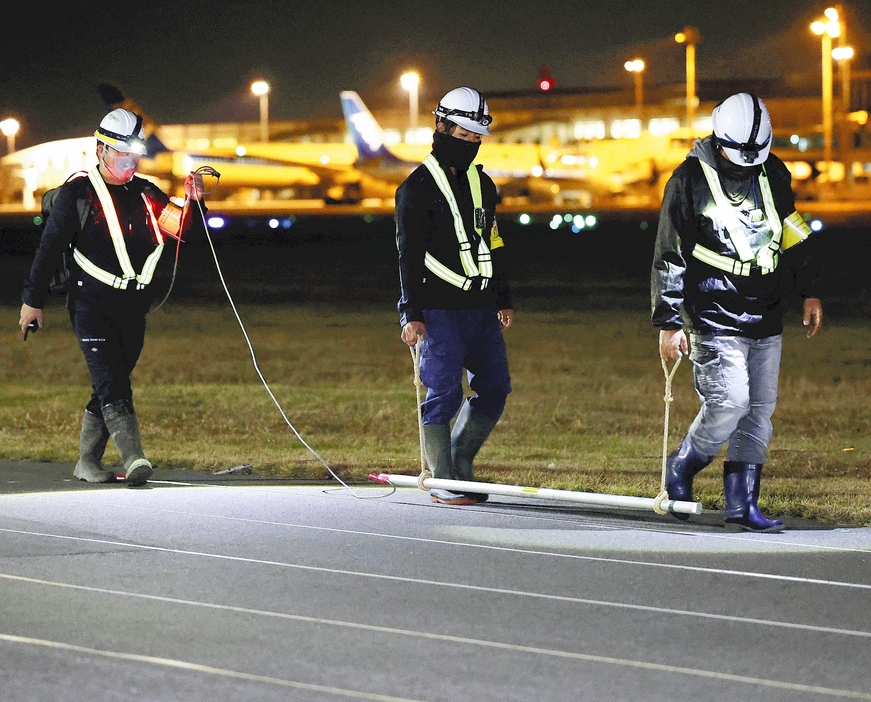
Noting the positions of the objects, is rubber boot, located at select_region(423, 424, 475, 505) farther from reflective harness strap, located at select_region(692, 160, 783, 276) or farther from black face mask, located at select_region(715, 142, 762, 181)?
black face mask, located at select_region(715, 142, 762, 181)

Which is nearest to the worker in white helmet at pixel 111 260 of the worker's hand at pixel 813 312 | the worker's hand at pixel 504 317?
the worker's hand at pixel 504 317

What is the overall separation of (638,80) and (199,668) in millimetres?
91093

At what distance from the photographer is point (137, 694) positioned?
14.1 ft

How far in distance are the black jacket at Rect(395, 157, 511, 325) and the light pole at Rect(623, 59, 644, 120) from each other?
276 feet

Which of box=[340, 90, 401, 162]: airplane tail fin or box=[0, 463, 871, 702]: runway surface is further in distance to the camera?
box=[340, 90, 401, 162]: airplane tail fin

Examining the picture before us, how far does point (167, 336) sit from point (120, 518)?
45.8ft

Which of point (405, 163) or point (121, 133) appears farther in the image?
point (405, 163)

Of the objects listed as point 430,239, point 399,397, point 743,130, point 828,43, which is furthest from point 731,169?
point 828,43

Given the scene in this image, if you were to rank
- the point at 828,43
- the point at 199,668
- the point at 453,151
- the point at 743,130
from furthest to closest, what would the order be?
the point at 828,43 < the point at 453,151 < the point at 743,130 < the point at 199,668

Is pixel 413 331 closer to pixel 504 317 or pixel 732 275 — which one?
pixel 504 317

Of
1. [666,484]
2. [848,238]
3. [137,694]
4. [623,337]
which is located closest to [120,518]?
[666,484]

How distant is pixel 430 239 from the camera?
301 inches

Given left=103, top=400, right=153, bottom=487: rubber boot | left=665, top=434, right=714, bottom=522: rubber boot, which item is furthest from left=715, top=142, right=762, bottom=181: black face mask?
left=103, top=400, right=153, bottom=487: rubber boot

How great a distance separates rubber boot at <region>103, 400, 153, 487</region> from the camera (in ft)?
27.2
